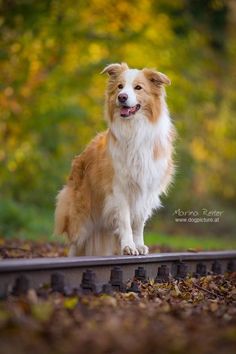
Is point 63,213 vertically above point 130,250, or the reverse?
point 63,213

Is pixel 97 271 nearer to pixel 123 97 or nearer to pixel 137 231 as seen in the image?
pixel 137 231

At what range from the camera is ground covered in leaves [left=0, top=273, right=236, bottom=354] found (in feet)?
11.2

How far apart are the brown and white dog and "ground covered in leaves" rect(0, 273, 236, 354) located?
1.90 m

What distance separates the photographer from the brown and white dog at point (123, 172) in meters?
7.36

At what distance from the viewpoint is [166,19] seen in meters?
22.5

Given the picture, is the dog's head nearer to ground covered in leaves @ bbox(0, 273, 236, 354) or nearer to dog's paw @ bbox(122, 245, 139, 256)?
dog's paw @ bbox(122, 245, 139, 256)

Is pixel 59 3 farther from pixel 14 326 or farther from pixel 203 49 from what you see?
pixel 14 326

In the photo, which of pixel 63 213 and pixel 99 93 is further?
pixel 99 93

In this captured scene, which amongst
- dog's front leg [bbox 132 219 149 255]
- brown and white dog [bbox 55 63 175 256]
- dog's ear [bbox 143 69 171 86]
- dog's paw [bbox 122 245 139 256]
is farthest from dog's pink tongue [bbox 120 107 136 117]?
dog's paw [bbox 122 245 139 256]

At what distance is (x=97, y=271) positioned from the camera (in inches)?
237

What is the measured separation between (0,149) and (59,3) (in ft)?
12.5

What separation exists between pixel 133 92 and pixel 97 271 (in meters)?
2.10

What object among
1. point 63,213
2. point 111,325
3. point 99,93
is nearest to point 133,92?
point 63,213

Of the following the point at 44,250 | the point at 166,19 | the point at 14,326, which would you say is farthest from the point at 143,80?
the point at 166,19
